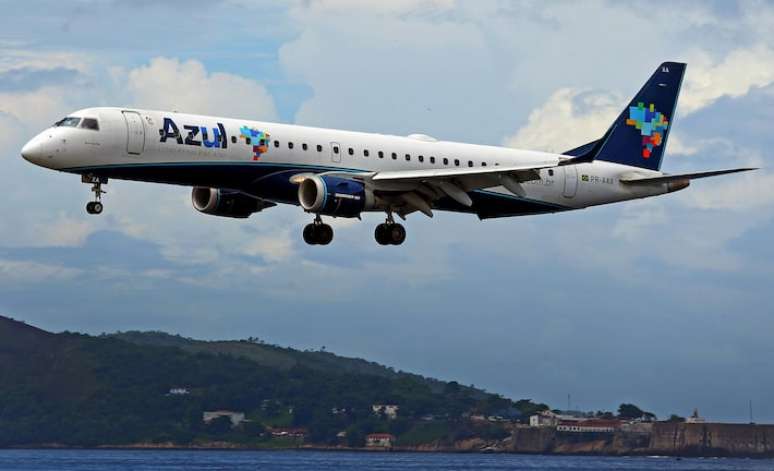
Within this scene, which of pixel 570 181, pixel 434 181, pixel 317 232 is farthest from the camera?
pixel 570 181

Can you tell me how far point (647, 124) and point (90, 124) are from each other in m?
33.1

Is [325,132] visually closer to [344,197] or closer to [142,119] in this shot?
[344,197]

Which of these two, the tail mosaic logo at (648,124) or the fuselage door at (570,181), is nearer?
the fuselage door at (570,181)

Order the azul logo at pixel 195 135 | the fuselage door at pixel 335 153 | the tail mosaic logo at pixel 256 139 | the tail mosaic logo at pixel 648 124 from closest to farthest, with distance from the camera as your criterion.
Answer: the azul logo at pixel 195 135, the tail mosaic logo at pixel 256 139, the fuselage door at pixel 335 153, the tail mosaic logo at pixel 648 124

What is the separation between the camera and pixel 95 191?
61594 millimetres

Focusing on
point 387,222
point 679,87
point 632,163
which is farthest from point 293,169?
point 679,87

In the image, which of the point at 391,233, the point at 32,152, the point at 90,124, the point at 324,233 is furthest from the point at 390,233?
the point at 32,152

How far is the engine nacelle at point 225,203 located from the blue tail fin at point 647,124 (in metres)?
18.8

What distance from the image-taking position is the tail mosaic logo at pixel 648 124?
7988 centimetres

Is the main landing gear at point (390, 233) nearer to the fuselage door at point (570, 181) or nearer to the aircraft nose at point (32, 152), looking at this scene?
the fuselage door at point (570, 181)

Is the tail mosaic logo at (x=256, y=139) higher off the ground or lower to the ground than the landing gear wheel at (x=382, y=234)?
higher

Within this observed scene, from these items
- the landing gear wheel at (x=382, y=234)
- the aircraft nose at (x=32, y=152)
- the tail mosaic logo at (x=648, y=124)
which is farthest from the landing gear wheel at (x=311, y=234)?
the tail mosaic logo at (x=648, y=124)

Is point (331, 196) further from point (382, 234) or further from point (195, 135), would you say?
point (382, 234)

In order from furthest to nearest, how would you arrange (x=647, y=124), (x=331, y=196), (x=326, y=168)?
(x=647, y=124)
(x=326, y=168)
(x=331, y=196)
